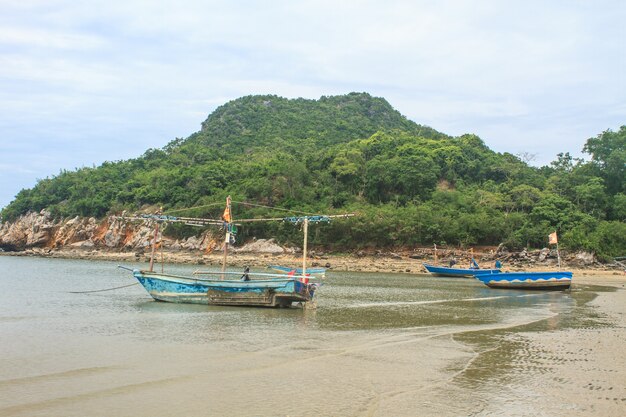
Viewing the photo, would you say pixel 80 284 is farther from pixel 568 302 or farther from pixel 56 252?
pixel 56 252

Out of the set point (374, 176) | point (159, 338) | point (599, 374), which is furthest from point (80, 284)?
point (374, 176)

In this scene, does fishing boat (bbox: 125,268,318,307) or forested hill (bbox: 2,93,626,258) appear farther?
forested hill (bbox: 2,93,626,258)

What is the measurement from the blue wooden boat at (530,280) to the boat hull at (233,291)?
1666 centimetres

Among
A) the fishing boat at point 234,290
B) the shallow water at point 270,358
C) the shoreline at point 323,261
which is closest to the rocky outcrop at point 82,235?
the shoreline at point 323,261

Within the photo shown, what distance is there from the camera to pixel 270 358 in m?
12.8

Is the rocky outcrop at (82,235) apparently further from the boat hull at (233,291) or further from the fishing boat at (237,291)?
the fishing boat at (237,291)

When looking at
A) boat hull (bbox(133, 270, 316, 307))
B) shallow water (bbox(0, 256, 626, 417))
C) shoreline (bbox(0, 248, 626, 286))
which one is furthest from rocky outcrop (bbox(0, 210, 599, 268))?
boat hull (bbox(133, 270, 316, 307))

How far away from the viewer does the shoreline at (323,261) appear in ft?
160

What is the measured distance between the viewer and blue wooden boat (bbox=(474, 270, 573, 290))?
107ft

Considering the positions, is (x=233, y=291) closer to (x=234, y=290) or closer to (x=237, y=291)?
(x=234, y=290)

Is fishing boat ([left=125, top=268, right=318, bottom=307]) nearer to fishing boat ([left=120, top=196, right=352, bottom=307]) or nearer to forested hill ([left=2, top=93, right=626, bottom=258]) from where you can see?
fishing boat ([left=120, top=196, right=352, bottom=307])

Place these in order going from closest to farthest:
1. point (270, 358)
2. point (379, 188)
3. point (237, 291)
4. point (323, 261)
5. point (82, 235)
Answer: point (270, 358) → point (237, 291) → point (323, 261) → point (379, 188) → point (82, 235)

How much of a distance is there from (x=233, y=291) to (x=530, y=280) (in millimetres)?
20398

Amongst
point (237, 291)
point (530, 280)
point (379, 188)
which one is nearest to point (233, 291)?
point (237, 291)
